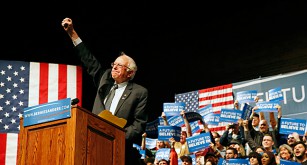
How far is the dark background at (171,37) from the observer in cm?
774

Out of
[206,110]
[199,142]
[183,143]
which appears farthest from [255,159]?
[206,110]

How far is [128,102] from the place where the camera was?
2.51 m

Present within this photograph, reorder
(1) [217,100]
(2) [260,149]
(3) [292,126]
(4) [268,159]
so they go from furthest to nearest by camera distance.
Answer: (1) [217,100] → (3) [292,126] → (2) [260,149] → (4) [268,159]

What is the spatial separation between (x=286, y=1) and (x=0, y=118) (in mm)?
5083

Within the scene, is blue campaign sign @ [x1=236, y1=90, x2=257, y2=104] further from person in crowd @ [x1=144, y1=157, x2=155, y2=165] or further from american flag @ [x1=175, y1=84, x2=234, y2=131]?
person in crowd @ [x1=144, y1=157, x2=155, y2=165]

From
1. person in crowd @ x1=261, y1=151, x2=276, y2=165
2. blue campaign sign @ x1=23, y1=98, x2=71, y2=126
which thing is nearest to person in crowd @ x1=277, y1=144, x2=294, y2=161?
person in crowd @ x1=261, y1=151, x2=276, y2=165

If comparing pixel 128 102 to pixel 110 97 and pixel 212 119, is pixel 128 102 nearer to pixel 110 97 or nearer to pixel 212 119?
pixel 110 97

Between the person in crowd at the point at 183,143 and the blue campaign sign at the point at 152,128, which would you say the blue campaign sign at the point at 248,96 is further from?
the blue campaign sign at the point at 152,128

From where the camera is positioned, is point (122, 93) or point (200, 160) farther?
point (200, 160)

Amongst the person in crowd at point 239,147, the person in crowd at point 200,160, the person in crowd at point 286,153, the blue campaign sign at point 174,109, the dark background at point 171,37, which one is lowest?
the person in crowd at point 200,160

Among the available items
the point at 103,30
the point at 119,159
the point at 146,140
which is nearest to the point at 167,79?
the point at 103,30

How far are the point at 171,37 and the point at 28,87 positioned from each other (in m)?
4.10

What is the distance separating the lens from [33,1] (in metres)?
7.36

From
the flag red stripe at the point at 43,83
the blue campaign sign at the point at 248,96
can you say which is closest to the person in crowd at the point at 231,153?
the blue campaign sign at the point at 248,96
